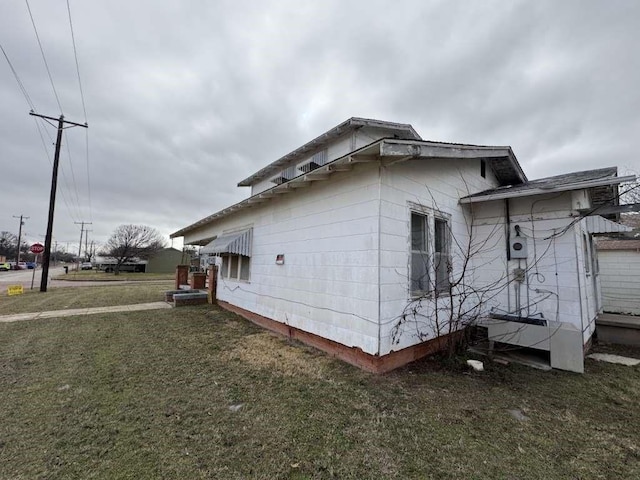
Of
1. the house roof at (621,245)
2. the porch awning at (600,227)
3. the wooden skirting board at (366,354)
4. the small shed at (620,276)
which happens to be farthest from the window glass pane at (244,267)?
the house roof at (621,245)

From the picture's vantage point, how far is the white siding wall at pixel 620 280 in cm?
856

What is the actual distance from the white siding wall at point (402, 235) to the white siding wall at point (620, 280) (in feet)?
24.7

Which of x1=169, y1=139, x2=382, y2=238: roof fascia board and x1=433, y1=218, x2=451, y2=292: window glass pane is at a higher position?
x1=169, y1=139, x2=382, y2=238: roof fascia board

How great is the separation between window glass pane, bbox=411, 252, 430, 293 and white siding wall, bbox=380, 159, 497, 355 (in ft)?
0.74

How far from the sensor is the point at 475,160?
641 cm

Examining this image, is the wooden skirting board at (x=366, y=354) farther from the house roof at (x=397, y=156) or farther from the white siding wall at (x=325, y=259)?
the house roof at (x=397, y=156)

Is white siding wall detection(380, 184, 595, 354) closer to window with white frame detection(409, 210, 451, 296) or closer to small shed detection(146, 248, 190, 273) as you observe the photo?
window with white frame detection(409, 210, 451, 296)

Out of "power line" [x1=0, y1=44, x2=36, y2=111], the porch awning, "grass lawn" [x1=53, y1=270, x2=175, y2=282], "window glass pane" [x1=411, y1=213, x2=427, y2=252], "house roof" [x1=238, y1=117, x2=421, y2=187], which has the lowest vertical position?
"grass lawn" [x1=53, y1=270, x2=175, y2=282]

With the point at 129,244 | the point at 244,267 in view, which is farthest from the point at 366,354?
the point at 129,244

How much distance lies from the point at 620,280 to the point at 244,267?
1195cm

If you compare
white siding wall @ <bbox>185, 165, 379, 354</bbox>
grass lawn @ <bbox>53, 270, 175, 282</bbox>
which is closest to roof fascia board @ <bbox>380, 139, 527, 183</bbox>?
white siding wall @ <bbox>185, 165, 379, 354</bbox>

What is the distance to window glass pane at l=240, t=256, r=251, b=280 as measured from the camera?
26.6 feet

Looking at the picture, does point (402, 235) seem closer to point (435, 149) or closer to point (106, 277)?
point (435, 149)

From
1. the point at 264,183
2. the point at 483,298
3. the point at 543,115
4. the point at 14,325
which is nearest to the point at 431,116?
the point at 543,115
